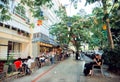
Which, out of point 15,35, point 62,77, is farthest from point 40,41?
point 62,77

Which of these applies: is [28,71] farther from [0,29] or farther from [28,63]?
[0,29]

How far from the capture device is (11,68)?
15.0 m

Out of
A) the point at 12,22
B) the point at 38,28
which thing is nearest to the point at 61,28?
the point at 38,28

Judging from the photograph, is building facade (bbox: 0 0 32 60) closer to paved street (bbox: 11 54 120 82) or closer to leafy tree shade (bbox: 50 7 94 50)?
paved street (bbox: 11 54 120 82)

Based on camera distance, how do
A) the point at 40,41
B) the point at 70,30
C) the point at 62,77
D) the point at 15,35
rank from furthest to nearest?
the point at 70,30 → the point at 40,41 → the point at 15,35 → the point at 62,77

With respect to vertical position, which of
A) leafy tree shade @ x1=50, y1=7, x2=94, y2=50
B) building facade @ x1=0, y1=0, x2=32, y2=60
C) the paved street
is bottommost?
the paved street

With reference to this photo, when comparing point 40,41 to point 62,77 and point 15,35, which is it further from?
point 62,77

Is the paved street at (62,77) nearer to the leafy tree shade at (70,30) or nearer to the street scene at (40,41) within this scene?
the street scene at (40,41)

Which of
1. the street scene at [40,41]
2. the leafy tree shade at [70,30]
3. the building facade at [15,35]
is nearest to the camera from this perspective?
the street scene at [40,41]

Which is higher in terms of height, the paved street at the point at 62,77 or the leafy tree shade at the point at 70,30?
the leafy tree shade at the point at 70,30

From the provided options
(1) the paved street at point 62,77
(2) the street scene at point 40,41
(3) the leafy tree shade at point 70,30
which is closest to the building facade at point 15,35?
(2) the street scene at point 40,41

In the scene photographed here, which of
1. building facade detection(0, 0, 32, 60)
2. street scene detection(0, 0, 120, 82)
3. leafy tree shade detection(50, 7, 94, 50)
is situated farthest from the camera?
leafy tree shade detection(50, 7, 94, 50)

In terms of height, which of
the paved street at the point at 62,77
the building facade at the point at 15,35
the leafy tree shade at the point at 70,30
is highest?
the leafy tree shade at the point at 70,30

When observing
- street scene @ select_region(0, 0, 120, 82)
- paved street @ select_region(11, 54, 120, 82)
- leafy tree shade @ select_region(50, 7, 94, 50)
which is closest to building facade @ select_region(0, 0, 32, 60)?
street scene @ select_region(0, 0, 120, 82)
